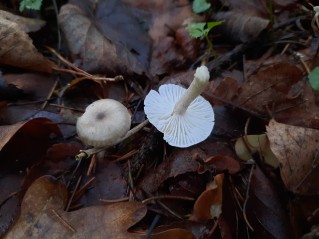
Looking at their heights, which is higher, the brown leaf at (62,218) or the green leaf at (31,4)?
the green leaf at (31,4)

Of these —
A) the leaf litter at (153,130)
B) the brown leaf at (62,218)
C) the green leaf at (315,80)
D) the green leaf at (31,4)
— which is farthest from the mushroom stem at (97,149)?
the green leaf at (31,4)

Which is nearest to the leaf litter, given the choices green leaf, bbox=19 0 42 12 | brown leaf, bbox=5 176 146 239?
brown leaf, bbox=5 176 146 239

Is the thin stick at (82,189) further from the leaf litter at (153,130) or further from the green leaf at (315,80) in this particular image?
the green leaf at (315,80)

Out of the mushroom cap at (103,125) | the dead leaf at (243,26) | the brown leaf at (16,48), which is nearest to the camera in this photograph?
the mushroom cap at (103,125)

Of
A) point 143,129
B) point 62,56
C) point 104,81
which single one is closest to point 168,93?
point 143,129

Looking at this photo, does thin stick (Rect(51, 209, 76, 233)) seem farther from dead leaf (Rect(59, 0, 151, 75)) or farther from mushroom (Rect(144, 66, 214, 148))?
dead leaf (Rect(59, 0, 151, 75))

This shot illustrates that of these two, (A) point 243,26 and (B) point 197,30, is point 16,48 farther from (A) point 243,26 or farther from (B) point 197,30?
(A) point 243,26

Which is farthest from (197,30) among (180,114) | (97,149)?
(97,149)
